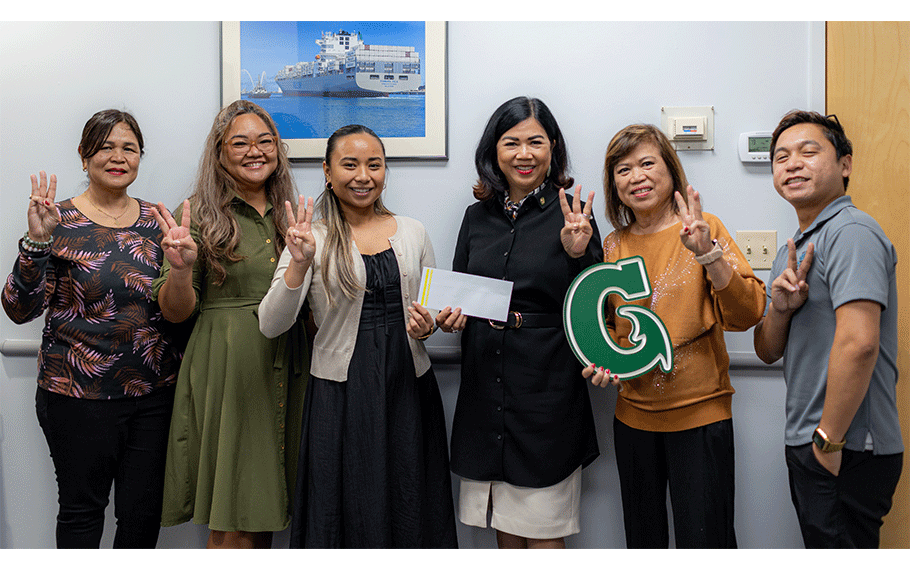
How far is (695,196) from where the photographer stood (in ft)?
4.91

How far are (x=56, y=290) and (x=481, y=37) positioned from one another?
70.4 inches

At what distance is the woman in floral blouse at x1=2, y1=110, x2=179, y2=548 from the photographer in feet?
5.88

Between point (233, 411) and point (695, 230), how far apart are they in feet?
4.94

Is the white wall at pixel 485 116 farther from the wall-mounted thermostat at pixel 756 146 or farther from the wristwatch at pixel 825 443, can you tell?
the wristwatch at pixel 825 443

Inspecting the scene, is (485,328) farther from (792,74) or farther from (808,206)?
(792,74)

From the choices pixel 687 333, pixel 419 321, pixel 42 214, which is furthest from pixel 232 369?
pixel 687 333

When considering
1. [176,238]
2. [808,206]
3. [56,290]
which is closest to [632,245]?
[808,206]

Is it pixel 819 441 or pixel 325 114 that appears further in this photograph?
pixel 325 114

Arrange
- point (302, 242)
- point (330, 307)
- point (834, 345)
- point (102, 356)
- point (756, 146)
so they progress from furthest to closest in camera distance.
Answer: point (756, 146) → point (102, 356) → point (330, 307) → point (302, 242) → point (834, 345)

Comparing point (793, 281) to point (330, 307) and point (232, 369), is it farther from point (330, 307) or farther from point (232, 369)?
point (232, 369)

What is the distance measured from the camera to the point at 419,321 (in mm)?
1647

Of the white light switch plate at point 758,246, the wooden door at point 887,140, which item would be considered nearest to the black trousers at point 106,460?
the white light switch plate at point 758,246

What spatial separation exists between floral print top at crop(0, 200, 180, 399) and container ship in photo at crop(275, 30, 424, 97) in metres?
0.87

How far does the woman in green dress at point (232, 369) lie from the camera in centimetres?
175
